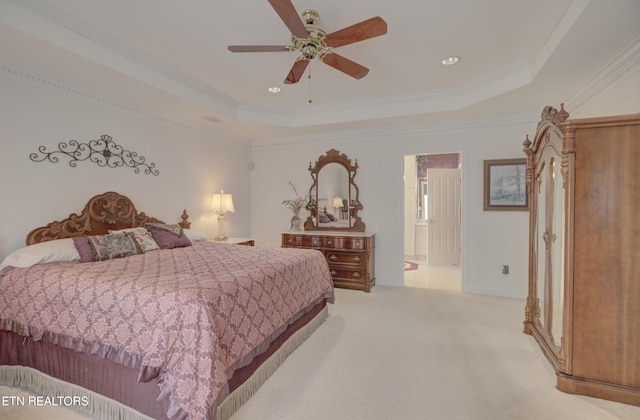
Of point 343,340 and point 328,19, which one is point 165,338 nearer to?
point 343,340

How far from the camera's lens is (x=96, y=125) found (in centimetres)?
327

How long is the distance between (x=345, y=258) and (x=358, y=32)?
3218 mm

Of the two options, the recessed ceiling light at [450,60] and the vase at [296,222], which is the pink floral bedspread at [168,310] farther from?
the vase at [296,222]

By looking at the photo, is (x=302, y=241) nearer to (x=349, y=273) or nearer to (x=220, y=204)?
(x=349, y=273)

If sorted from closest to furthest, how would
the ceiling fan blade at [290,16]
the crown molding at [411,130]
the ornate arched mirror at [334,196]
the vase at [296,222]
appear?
the ceiling fan blade at [290,16]
the crown molding at [411,130]
the ornate arched mirror at [334,196]
the vase at [296,222]

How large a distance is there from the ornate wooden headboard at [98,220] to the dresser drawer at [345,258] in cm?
249

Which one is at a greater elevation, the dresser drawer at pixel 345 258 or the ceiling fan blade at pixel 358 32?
the ceiling fan blade at pixel 358 32

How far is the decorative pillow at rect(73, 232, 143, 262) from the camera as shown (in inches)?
105

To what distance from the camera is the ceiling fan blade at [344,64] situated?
2.42 meters

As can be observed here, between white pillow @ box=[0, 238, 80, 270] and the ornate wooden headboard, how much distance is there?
13.2 inches

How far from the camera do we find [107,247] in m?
2.81

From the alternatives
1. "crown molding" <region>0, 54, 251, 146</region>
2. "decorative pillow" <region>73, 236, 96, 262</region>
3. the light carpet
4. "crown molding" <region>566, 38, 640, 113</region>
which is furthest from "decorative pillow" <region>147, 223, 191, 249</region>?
"crown molding" <region>566, 38, 640, 113</region>

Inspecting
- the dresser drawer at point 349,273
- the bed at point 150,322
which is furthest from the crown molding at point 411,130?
the bed at point 150,322

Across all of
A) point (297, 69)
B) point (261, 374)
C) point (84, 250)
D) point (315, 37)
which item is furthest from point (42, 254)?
point (315, 37)
